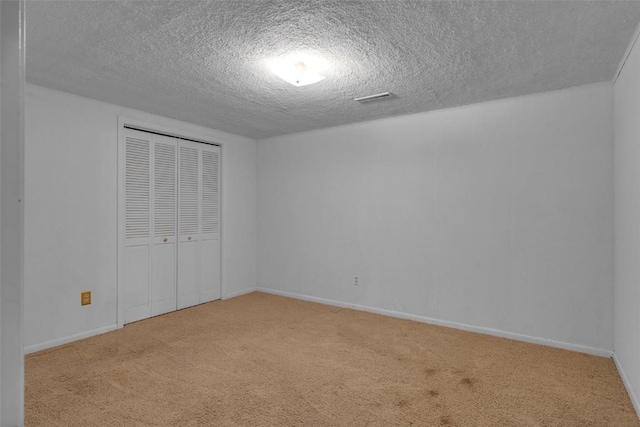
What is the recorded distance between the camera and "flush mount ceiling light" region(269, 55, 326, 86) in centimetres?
255

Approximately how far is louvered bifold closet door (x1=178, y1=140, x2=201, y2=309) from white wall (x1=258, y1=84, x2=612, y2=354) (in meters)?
1.13

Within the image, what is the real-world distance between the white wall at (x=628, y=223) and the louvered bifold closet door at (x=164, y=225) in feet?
13.9

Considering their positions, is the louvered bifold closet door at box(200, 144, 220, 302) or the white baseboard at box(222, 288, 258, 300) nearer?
the louvered bifold closet door at box(200, 144, 220, 302)

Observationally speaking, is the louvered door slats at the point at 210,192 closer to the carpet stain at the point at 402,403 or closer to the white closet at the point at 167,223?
the white closet at the point at 167,223

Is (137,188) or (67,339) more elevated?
(137,188)

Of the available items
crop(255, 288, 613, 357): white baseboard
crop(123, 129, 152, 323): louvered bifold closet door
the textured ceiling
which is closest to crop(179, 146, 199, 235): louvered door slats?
crop(123, 129, 152, 323): louvered bifold closet door

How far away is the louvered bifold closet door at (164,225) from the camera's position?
4098mm

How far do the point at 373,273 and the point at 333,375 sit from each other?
70.9 inches

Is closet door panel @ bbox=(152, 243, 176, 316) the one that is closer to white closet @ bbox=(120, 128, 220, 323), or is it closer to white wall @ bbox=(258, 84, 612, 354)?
white closet @ bbox=(120, 128, 220, 323)

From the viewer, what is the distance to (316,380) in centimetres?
254

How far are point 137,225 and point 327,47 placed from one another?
9.30 ft

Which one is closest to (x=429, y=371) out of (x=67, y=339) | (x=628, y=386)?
(x=628, y=386)

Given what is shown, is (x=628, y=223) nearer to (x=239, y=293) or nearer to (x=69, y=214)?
(x=239, y=293)

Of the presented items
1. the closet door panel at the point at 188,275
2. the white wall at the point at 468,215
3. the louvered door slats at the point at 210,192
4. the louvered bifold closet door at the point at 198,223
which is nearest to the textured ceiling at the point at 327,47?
the white wall at the point at 468,215
